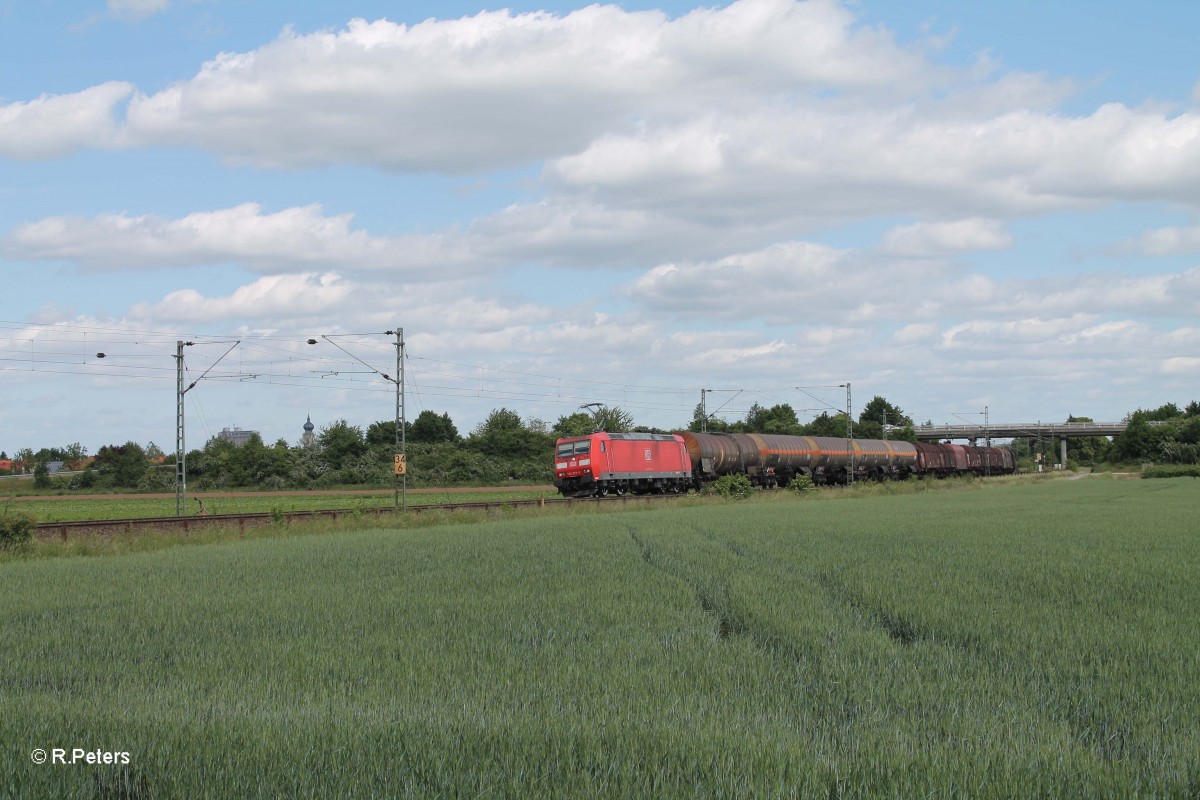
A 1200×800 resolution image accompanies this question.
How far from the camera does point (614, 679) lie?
8.18 meters

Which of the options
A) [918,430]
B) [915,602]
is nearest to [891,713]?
[915,602]

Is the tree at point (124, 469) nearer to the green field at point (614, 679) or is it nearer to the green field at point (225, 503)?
the green field at point (225, 503)

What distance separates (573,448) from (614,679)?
41.3 metres

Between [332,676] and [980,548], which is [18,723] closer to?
[332,676]

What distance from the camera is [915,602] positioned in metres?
12.5

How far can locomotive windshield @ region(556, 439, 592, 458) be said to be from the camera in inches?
1911

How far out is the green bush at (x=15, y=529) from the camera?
25438 mm

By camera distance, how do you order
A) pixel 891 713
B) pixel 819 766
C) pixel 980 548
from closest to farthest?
pixel 819 766
pixel 891 713
pixel 980 548

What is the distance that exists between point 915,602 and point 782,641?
9.88 feet

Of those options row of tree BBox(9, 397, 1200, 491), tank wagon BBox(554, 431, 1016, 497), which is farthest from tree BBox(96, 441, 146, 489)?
tank wagon BBox(554, 431, 1016, 497)

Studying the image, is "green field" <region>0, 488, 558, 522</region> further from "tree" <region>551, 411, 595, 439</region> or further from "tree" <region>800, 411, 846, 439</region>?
"tree" <region>800, 411, 846, 439</region>

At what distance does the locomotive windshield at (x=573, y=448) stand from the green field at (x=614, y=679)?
99.1ft

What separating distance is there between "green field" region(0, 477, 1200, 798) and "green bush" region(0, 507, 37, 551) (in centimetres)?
907

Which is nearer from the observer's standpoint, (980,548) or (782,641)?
(782,641)
